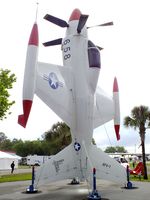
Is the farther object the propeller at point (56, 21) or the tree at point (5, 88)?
the tree at point (5, 88)

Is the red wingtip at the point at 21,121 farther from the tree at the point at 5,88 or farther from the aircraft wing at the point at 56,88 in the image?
the tree at the point at 5,88

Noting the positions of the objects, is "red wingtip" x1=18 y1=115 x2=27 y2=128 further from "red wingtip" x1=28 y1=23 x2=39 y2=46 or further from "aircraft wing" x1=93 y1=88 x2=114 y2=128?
"aircraft wing" x1=93 y1=88 x2=114 y2=128

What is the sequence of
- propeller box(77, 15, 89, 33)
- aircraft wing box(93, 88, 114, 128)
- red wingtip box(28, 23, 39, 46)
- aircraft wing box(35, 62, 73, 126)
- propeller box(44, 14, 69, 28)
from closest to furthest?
red wingtip box(28, 23, 39, 46) < aircraft wing box(35, 62, 73, 126) < propeller box(77, 15, 89, 33) < propeller box(44, 14, 69, 28) < aircraft wing box(93, 88, 114, 128)

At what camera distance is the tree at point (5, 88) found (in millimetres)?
22328

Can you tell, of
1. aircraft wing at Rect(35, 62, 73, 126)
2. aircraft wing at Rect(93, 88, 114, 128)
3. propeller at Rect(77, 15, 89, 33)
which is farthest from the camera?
aircraft wing at Rect(93, 88, 114, 128)

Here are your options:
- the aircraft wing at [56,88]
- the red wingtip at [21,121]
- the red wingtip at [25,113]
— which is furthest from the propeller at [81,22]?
the red wingtip at [21,121]

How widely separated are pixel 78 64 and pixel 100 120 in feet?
11.0

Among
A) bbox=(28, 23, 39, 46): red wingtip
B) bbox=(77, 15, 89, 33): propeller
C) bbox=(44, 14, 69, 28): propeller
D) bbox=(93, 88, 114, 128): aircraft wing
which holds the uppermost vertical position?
bbox=(44, 14, 69, 28): propeller

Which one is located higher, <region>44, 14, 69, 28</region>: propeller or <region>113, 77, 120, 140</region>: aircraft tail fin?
<region>44, 14, 69, 28</region>: propeller

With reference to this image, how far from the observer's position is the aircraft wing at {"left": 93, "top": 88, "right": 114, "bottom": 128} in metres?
16.6

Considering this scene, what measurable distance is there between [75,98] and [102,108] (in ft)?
7.79

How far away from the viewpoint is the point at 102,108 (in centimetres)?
1705

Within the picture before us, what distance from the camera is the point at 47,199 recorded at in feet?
41.9

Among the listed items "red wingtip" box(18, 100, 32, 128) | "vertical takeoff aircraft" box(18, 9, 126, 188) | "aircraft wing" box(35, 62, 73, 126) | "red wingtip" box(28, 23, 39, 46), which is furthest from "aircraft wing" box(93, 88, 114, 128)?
"red wingtip" box(28, 23, 39, 46)
